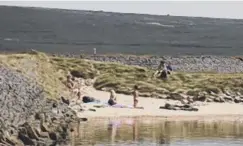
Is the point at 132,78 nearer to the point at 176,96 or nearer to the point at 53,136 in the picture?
the point at 176,96

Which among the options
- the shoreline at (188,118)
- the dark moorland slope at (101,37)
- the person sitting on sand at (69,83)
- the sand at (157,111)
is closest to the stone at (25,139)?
the shoreline at (188,118)

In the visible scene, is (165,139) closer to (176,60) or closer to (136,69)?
(136,69)

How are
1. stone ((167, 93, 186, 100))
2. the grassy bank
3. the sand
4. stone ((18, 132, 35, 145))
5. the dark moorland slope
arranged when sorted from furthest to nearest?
1. the dark moorland slope
2. the grassy bank
3. stone ((167, 93, 186, 100))
4. the sand
5. stone ((18, 132, 35, 145))

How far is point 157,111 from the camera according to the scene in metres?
40.6

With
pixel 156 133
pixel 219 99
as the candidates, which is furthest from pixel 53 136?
pixel 219 99

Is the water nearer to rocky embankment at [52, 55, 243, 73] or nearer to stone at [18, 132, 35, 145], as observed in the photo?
stone at [18, 132, 35, 145]

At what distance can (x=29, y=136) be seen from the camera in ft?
88.6

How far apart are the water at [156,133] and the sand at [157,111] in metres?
1.33

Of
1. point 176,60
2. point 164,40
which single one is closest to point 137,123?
point 176,60

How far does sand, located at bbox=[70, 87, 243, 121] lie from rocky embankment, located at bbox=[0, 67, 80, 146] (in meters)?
5.57

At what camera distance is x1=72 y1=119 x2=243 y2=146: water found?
101ft

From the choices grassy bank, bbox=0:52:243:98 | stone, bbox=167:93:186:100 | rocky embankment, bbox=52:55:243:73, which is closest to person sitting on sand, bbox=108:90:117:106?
grassy bank, bbox=0:52:243:98

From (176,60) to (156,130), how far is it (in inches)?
1250

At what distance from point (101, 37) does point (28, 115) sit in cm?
7337
